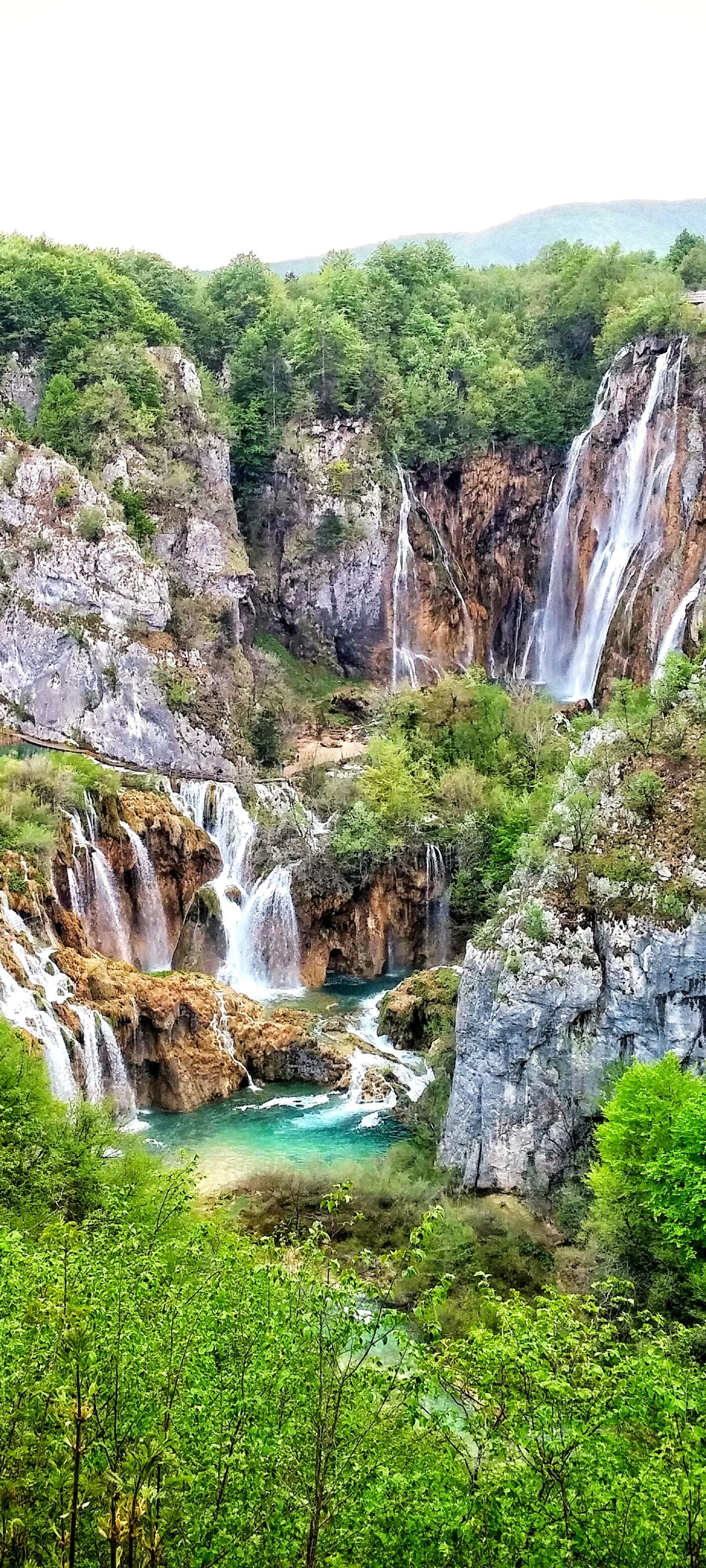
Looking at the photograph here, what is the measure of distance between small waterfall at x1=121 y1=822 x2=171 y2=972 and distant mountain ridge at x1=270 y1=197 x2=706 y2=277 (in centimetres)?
10785

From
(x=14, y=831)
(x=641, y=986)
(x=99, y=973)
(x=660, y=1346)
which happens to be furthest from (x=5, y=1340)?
(x=14, y=831)

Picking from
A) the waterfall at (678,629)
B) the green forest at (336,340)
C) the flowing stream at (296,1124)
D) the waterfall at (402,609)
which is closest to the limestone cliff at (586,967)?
the flowing stream at (296,1124)

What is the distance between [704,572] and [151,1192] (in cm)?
2861

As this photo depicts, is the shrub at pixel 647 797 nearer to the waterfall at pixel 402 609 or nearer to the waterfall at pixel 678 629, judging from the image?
the waterfall at pixel 678 629

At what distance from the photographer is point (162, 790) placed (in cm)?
3378

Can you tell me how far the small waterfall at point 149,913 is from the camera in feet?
103

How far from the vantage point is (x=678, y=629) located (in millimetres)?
36031

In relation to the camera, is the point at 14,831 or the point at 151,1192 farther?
the point at 14,831

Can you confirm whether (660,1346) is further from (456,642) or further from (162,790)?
(456,642)

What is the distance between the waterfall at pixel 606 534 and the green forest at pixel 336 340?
11.7ft

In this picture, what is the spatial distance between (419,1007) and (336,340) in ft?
111

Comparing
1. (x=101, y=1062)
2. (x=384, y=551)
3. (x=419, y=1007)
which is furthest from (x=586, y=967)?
(x=384, y=551)

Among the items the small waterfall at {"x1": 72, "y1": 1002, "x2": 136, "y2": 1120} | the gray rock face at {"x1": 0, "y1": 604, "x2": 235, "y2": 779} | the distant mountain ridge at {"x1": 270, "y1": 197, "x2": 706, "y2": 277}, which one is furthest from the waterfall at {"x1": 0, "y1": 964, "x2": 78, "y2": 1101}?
the distant mountain ridge at {"x1": 270, "y1": 197, "x2": 706, "y2": 277}

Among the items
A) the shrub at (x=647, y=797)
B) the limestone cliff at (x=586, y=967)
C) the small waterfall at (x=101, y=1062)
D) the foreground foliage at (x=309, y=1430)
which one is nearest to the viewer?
the foreground foliage at (x=309, y=1430)
